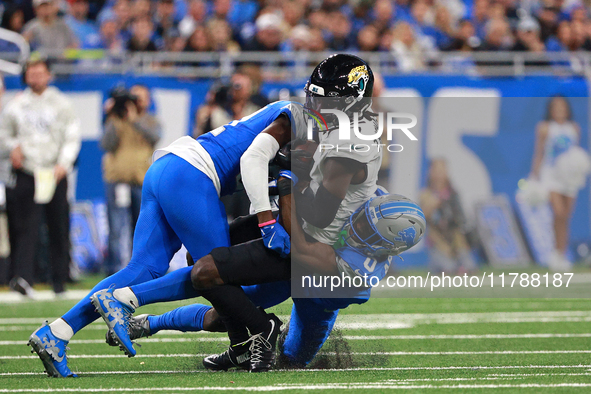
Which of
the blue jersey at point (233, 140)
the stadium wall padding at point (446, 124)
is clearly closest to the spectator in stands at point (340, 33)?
the stadium wall padding at point (446, 124)

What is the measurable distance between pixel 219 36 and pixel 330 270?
22.4ft

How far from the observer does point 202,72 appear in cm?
1038

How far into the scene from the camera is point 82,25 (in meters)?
12.0

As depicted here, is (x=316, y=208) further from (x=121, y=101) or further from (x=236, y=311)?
(x=121, y=101)

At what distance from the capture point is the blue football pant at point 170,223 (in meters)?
4.35

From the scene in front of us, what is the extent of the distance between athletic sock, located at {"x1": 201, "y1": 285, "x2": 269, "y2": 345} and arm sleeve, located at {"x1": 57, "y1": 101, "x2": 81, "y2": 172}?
470 cm

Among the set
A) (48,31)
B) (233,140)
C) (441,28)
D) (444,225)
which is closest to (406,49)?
(441,28)

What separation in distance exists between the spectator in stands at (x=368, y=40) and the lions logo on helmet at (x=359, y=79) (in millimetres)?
6669

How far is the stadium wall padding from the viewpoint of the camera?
18.2 ft

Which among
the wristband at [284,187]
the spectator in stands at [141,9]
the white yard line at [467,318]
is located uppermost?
the spectator in stands at [141,9]

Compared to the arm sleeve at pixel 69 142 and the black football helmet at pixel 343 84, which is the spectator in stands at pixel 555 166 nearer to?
the black football helmet at pixel 343 84

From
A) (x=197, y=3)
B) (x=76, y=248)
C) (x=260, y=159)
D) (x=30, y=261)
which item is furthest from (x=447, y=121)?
(x=197, y=3)

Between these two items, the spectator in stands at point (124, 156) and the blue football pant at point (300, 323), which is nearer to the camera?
the blue football pant at point (300, 323)

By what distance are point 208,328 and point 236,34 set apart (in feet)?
23.8
